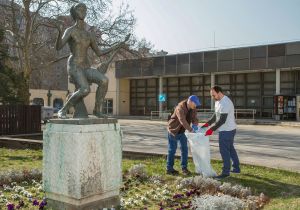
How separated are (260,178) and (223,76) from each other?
35.0 m

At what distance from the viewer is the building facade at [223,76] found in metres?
36.0

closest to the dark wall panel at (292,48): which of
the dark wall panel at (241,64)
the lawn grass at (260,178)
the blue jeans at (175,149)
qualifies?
the dark wall panel at (241,64)

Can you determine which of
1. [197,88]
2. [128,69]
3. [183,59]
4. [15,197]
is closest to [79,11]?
[15,197]

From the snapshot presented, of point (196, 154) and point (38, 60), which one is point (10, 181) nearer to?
point (196, 154)

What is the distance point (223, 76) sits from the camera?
42.3 metres

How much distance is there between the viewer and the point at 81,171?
5.42 m

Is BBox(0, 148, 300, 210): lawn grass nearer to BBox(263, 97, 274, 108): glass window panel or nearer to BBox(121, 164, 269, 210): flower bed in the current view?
BBox(121, 164, 269, 210): flower bed

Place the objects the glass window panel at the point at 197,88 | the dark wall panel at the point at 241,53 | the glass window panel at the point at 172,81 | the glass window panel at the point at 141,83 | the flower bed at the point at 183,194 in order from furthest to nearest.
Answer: the glass window panel at the point at 141,83
the glass window panel at the point at 172,81
the glass window panel at the point at 197,88
the dark wall panel at the point at 241,53
the flower bed at the point at 183,194

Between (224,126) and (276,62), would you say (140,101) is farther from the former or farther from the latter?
(224,126)

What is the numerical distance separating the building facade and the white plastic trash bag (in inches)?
957

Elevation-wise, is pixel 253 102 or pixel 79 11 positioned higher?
pixel 79 11

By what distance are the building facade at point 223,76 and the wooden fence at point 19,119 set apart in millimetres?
13527

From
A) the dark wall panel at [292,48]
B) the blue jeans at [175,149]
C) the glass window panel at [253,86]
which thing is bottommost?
the blue jeans at [175,149]

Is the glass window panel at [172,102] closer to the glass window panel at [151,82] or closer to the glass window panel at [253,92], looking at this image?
the glass window panel at [151,82]
